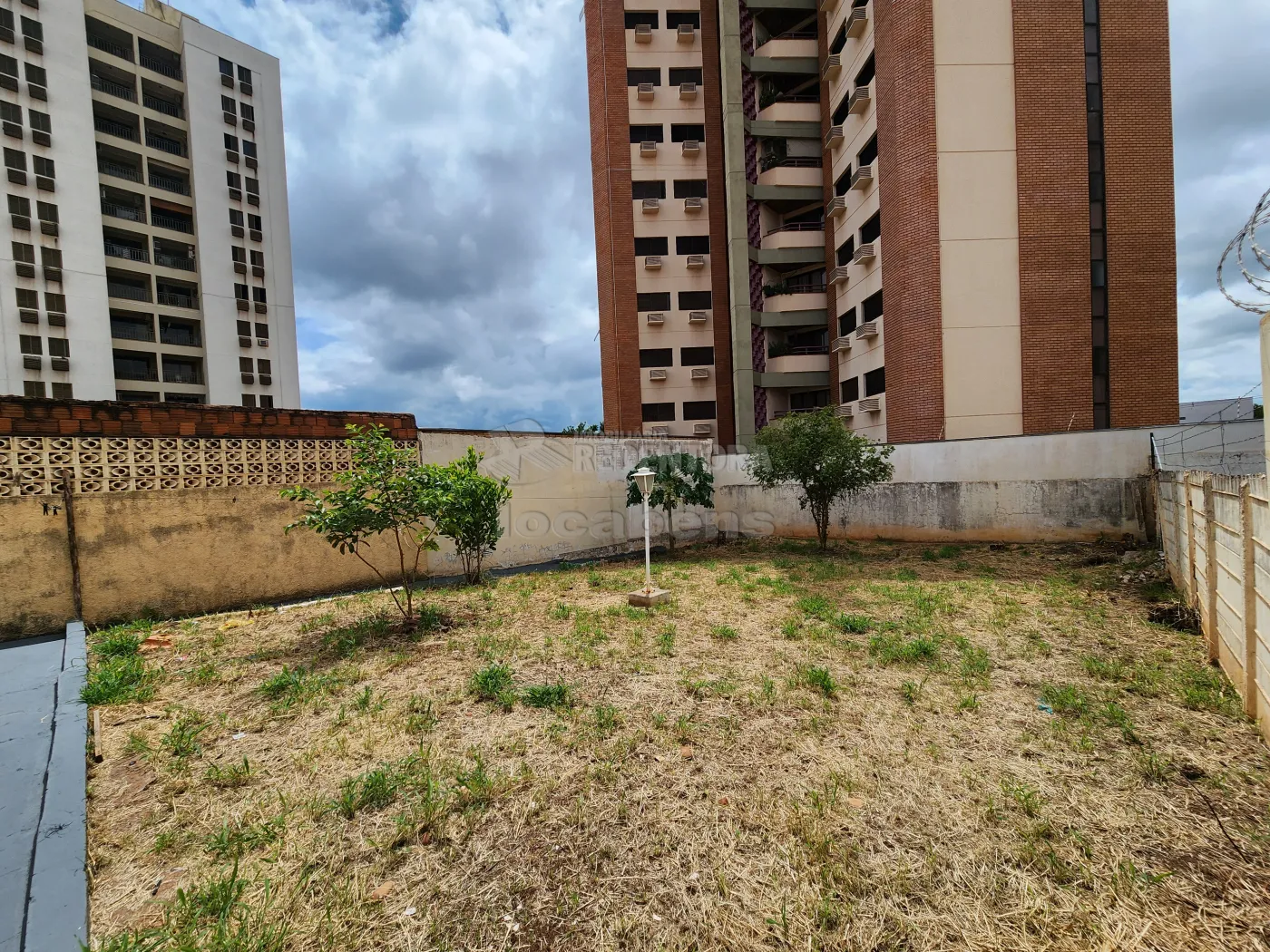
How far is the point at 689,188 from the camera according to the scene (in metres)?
22.0

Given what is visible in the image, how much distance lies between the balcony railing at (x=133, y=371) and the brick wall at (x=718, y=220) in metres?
25.7

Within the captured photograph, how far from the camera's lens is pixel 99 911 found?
2098mm

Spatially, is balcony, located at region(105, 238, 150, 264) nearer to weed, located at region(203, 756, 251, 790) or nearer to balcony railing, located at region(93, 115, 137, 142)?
balcony railing, located at region(93, 115, 137, 142)

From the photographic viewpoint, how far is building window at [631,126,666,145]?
21812 millimetres

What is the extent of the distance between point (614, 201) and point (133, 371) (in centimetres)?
2297

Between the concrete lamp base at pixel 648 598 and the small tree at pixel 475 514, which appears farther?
the small tree at pixel 475 514

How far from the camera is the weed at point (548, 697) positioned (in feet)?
13.0

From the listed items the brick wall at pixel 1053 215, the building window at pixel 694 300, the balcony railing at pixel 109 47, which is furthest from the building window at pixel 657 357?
the balcony railing at pixel 109 47

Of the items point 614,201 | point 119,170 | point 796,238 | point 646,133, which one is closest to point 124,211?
point 119,170

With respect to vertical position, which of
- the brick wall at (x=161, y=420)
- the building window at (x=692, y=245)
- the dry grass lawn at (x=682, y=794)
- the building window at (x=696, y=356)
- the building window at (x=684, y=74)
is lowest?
the dry grass lawn at (x=682, y=794)

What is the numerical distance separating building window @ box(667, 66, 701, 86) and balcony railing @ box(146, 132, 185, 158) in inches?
935

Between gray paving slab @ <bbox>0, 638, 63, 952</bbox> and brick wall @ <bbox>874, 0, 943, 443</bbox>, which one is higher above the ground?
brick wall @ <bbox>874, 0, 943, 443</bbox>

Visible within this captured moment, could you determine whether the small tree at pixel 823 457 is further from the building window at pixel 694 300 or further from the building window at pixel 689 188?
the building window at pixel 689 188

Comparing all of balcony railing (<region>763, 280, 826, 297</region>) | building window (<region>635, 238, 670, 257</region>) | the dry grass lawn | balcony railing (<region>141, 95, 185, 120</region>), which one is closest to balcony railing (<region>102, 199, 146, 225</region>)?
balcony railing (<region>141, 95, 185, 120</region>)
